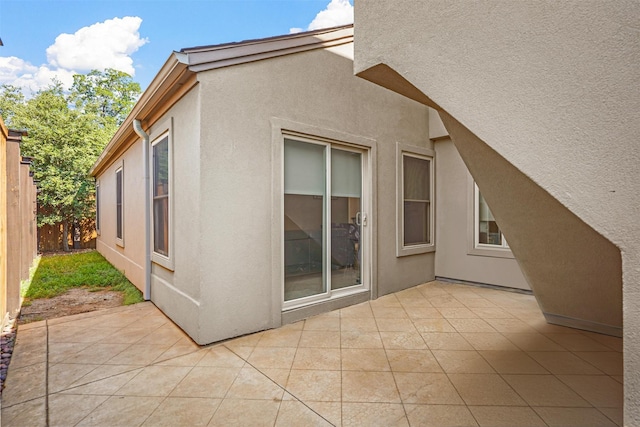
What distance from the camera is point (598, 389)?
2.31 m

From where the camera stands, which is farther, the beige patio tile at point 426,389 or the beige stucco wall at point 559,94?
the beige patio tile at point 426,389


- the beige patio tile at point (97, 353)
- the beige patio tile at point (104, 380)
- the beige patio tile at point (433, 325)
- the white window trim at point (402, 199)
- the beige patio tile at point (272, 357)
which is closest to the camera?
the beige patio tile at point (104, 380)

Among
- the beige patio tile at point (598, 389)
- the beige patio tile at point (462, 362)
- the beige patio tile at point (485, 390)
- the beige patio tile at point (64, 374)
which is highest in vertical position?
the beige patio tile at point (598, 389)

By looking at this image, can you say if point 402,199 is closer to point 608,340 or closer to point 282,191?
point 282,191

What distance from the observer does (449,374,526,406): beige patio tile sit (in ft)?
7.13

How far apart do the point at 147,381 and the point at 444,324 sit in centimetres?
312

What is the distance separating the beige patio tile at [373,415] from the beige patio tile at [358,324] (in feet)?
4.52

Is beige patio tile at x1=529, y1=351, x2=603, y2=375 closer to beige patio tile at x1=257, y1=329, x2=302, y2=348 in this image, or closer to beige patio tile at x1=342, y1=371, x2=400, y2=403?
beige patio tile at x1=342, y1=371, x2=400, y2=403

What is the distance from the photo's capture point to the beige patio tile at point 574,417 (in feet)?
6.36

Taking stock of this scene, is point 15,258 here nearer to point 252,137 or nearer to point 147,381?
point 147,381

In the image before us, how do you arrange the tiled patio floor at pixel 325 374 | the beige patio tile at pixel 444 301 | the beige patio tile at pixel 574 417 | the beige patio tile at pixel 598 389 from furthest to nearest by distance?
the beige patio tile at pixel 444 301, the beige patio tile at pixel 598 389, the tiled patio floor at pixel 325 374, the beige patio tile at pixel 574 417

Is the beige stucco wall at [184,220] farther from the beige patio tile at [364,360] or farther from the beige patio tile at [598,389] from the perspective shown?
the beige patio tile at [598,389]

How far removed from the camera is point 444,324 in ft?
12.1

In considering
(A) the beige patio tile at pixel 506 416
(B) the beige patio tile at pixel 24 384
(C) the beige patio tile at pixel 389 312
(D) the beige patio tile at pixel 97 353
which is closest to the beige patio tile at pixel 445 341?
(C) the beige patio tile at pixel 389 312
